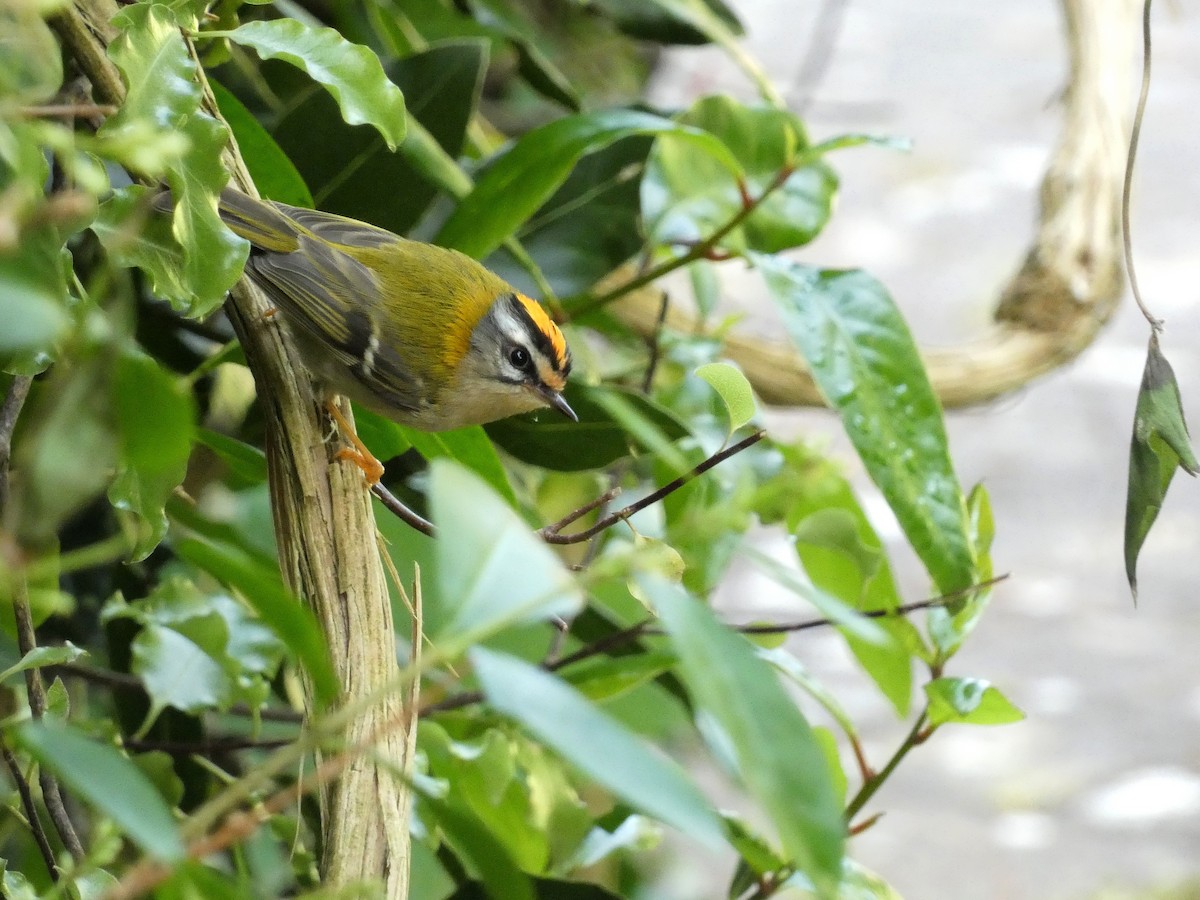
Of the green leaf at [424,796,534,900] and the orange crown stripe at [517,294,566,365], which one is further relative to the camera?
the orange crown stripe at [517,294,566,365]

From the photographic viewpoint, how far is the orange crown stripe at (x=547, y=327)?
1.29m

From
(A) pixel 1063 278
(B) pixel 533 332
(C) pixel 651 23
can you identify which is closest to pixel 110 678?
(B) pixel 533 332

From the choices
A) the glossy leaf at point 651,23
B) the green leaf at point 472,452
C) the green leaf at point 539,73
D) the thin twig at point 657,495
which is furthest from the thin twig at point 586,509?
the glossy leaf at point 651,23

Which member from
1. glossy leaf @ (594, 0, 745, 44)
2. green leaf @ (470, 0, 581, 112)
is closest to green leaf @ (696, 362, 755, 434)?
green leaf @ (470, 0, 581, 112)

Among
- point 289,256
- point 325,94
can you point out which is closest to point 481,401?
point 289,256

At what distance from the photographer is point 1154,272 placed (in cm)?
416

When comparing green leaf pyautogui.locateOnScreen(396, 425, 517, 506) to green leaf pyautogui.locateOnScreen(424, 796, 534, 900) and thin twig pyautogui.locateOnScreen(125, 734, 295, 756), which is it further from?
green leaf pyautogui.locateOnScreen(424, 796, 534, 900)

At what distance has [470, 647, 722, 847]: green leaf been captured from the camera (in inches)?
14.5

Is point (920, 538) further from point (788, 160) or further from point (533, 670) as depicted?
point (533, 670)

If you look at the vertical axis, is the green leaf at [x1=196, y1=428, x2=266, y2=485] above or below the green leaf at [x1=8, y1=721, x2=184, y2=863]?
below

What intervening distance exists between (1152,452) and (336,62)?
0.56m

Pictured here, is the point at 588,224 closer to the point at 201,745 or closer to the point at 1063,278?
the point at 201,745

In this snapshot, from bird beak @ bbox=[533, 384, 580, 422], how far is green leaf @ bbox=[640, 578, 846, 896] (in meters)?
0.83

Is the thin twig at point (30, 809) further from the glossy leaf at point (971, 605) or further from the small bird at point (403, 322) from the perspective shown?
the glossy leaf at point (971, 605)
